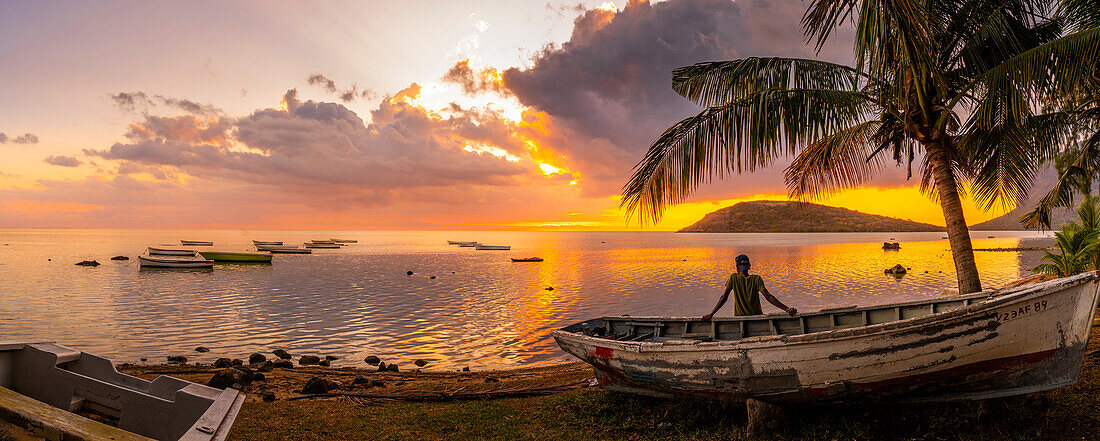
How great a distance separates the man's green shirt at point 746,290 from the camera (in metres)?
8.68

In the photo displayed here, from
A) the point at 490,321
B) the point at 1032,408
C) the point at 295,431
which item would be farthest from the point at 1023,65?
the point at 490,321

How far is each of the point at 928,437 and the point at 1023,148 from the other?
6234 mm

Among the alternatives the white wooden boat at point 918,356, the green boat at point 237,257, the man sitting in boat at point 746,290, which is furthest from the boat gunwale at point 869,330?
the green boat at point 237,257

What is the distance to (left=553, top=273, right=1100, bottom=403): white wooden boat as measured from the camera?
582cm

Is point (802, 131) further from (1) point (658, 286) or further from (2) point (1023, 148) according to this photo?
(1) point (658, 286)

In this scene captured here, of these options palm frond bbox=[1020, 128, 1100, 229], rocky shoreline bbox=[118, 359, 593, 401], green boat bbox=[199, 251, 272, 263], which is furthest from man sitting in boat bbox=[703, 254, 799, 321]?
green boat bbox=[199, 251, 272, 263]

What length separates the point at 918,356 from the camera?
606 cm

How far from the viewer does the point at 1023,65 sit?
25.4 feet

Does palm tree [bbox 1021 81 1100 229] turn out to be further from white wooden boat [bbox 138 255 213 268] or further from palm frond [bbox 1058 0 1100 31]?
white wooden boat [bbox 138 255 213 268]

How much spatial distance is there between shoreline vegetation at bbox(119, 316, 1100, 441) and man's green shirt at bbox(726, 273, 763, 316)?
2.03 metres

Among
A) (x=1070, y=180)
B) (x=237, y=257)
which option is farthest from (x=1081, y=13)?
(x=237, y=257)

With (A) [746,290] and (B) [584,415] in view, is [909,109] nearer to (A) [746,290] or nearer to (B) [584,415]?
(A) [746,290]

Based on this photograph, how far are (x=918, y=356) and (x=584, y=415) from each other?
5.08 metres

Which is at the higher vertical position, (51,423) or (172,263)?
(51,423)
